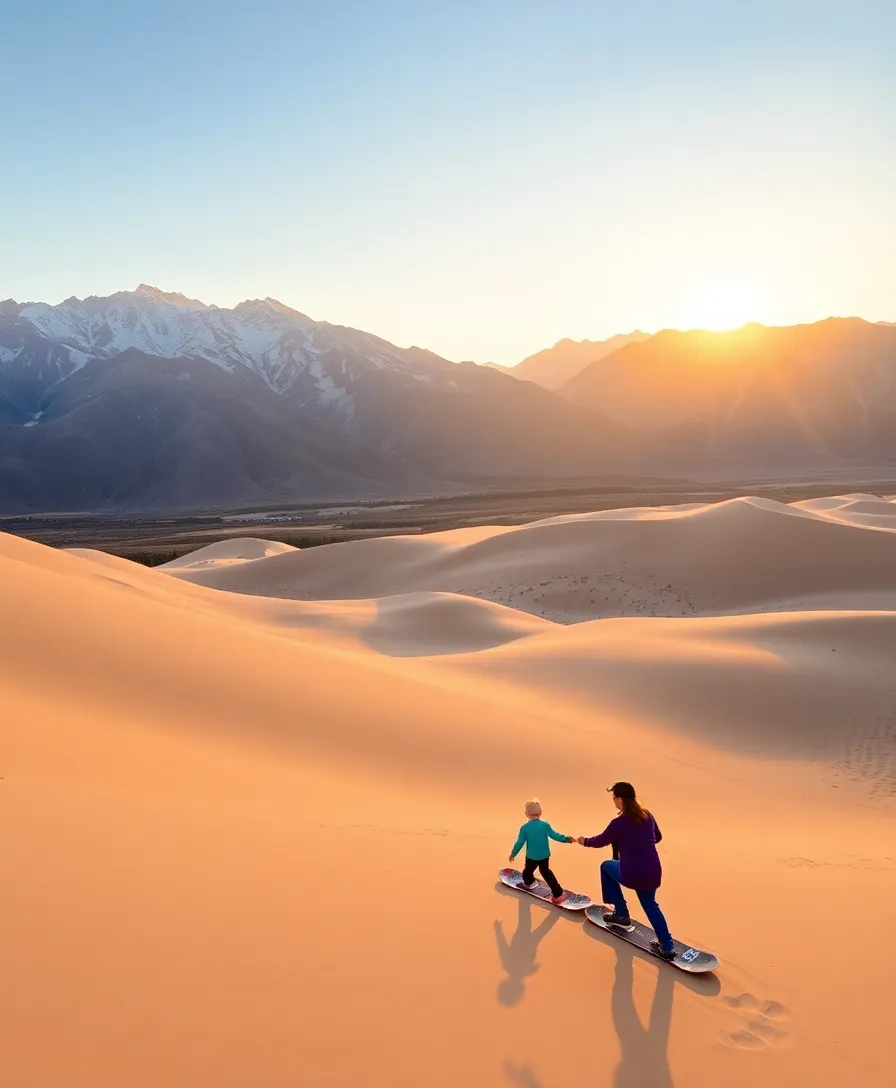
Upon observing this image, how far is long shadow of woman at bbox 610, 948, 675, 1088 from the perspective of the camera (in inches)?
134

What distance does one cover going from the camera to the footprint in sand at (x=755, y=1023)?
375 cm

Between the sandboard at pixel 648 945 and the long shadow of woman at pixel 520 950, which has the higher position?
the long shadow of woman at pixel 520 950

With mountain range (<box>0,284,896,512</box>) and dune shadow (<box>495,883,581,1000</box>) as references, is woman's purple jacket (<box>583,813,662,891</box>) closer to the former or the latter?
dune shadow (<box>495,883,581,1000</box>)

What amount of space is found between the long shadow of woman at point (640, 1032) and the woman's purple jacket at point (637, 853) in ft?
1.34

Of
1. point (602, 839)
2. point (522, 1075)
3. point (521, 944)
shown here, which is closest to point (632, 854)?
point (602, 839)

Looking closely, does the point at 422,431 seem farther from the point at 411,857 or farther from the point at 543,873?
the point at 543,873

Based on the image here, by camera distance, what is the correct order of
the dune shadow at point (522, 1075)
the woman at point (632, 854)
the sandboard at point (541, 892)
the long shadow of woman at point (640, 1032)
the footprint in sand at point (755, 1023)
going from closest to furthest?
1. the dune shadow at point (522, 1075)
2. the long shadow of woman at point (640, 1032)
3. the footprint in sand at point (755, 1023)
4. the woman at point (632, 854)
5. the sandboard at point (541, 892)

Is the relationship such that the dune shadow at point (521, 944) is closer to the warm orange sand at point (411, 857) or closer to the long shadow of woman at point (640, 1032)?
the warm orange sand at point (411, 857)

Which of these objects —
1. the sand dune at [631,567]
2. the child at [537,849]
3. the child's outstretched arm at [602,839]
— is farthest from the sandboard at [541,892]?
the sand dune at [631,567]

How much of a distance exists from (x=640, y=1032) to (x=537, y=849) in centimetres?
140

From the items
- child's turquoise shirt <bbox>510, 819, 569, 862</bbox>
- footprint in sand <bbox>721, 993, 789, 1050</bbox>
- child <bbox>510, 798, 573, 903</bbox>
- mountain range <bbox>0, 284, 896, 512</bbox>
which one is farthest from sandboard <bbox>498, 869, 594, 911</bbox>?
mountain range <bbox>0, 284, 896, 512</bbox>

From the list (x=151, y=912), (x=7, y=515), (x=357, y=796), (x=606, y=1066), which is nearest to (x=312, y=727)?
(x=357, y=796)

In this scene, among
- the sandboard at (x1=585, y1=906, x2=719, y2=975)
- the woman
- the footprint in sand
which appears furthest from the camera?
the woman

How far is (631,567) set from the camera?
103 feet
